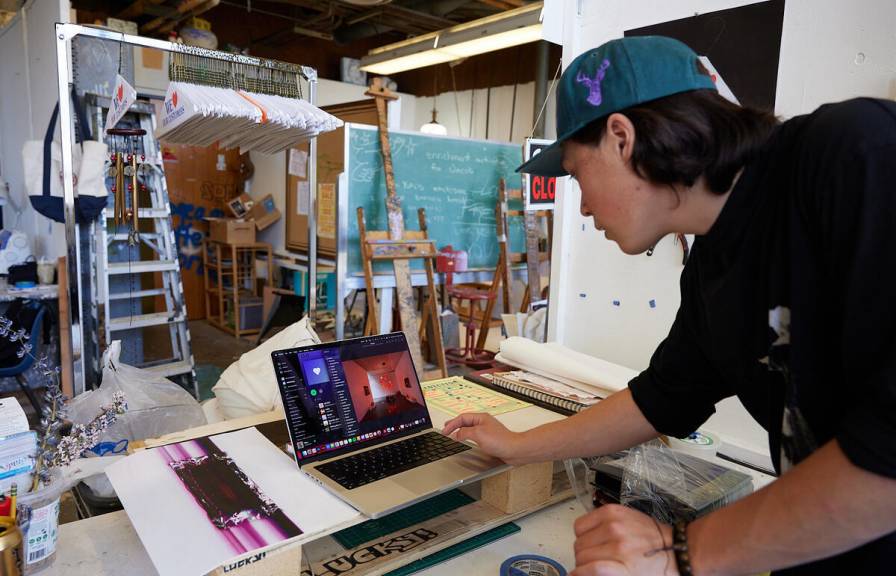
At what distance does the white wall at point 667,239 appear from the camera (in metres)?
1.39

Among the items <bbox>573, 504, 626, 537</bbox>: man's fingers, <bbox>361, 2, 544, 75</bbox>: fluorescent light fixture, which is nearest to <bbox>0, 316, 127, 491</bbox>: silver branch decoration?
<bbox>573, 504, 626, 537</bbox>: man's fingers

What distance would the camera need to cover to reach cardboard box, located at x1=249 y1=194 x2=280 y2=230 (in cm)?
622

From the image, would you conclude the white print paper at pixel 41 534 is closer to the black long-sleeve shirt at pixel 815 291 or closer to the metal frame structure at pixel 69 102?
the black long-sleeve shirt at pixel 815 291

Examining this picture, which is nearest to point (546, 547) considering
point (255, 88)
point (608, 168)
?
point (608, 168)

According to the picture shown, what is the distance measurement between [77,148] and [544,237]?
364 centimetres

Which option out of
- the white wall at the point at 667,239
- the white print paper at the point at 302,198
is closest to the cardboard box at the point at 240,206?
the white print paper at the point at 302,198

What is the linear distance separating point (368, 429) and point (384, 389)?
94mm

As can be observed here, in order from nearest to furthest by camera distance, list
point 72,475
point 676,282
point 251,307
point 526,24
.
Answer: point 72,475 → point 676,282 → point 526,24 → point 251,307

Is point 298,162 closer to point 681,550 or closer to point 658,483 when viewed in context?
point 658,483

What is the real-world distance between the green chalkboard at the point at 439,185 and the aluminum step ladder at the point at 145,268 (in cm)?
107

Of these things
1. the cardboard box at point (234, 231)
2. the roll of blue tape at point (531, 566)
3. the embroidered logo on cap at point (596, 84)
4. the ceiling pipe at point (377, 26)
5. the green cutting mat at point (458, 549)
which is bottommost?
the green cutting mat at point (458, 549)

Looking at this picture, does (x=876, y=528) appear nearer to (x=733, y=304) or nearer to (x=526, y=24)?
(x=733, y=304)

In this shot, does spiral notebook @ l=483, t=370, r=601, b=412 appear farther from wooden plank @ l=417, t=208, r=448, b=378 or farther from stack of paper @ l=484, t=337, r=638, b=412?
wooden plank @ l=417, t=208, r=448, b=378

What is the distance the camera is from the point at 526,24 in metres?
4.59
